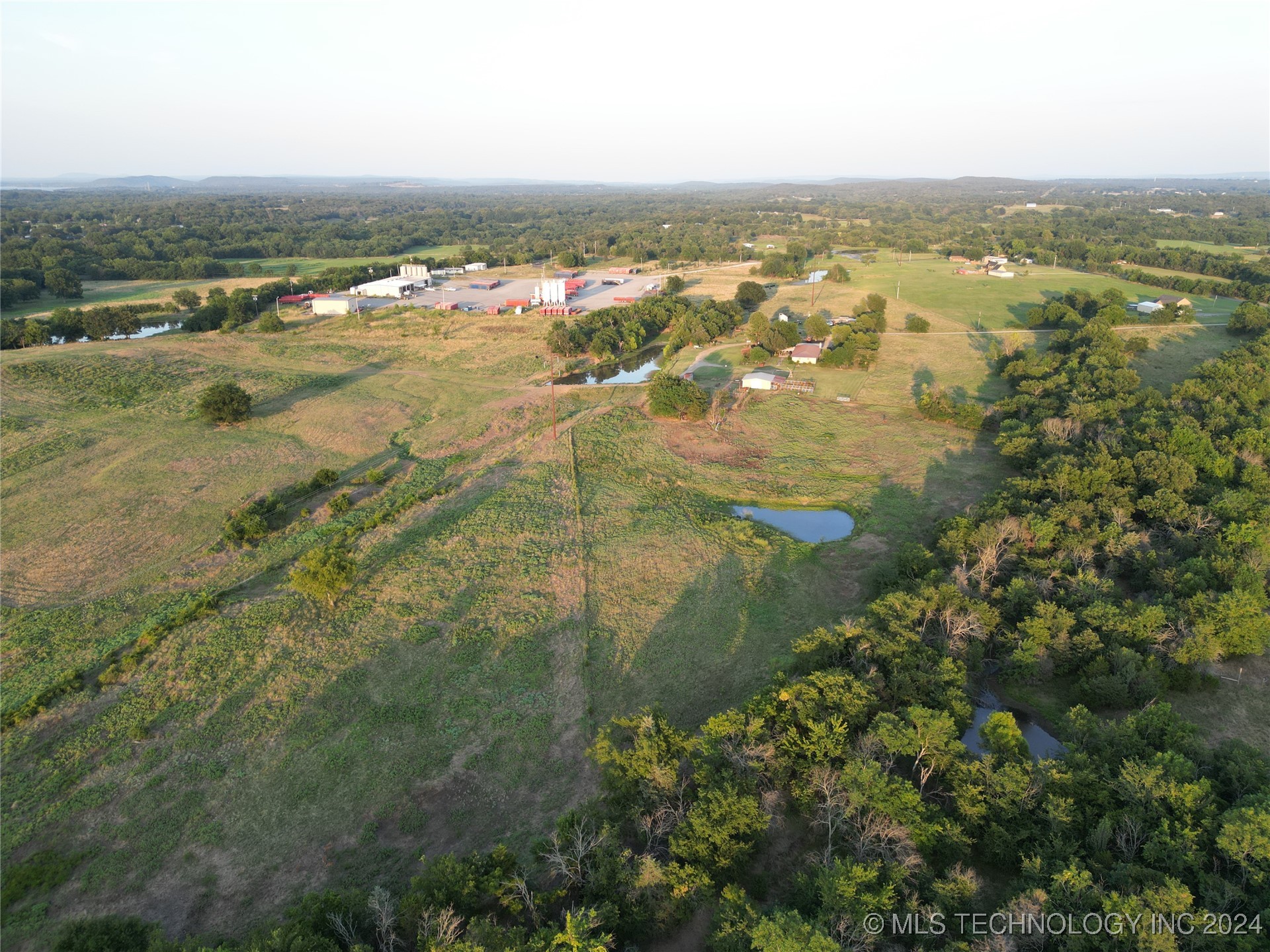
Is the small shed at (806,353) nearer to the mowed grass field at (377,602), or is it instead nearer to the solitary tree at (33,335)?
the mowed grass field at (377,602)

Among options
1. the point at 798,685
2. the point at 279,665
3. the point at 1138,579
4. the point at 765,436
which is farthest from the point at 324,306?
the point at 1138,579

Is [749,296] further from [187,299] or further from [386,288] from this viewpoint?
[187,299]

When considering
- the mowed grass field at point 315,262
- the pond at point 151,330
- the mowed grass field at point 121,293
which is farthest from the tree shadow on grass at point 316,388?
the mowed grass field at point 315,262

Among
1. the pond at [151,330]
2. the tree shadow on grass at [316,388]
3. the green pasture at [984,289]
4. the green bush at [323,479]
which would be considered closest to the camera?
the green bush at [323,479]

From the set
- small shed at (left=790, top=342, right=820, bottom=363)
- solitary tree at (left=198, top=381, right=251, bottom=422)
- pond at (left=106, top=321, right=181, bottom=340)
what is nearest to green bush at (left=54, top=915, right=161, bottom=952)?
solitary tree at (left=198, top=381, right=251, bottom=422)

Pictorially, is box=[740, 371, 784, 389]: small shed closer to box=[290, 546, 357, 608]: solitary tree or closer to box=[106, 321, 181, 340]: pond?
box=[290, 546, 357, 608]: solitary tree

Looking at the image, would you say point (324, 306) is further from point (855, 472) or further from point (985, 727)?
point (985, 727)
